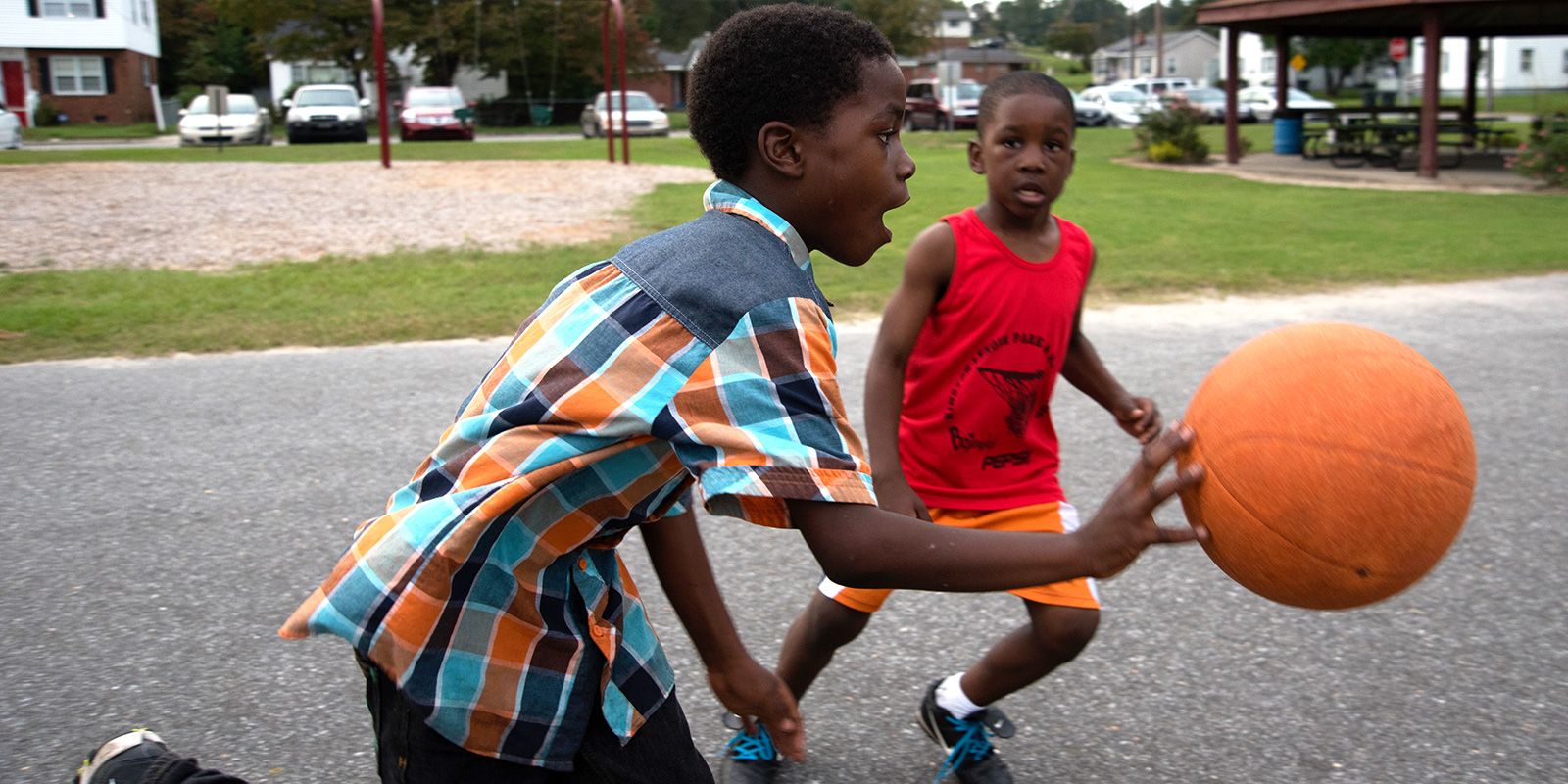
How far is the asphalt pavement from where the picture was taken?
351 centimetres

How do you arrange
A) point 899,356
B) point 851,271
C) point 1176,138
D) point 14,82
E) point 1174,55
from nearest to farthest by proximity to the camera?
point 899,356
point 851,271
point 1176,138
point 14,82
point 1174,55

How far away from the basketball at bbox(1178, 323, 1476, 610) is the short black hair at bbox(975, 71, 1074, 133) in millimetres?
1542

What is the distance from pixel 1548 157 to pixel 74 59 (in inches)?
2071

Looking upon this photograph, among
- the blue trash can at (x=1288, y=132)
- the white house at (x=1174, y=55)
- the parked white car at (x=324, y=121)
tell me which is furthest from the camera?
the white house at (x=1174, y=55)

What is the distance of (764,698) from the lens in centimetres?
230

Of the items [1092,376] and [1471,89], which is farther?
[1471,89]

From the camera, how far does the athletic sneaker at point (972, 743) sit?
3.31m

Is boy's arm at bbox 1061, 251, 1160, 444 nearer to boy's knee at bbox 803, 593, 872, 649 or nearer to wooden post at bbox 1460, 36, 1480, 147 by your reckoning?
boy's knee at bbox 803, 593, 872, 649

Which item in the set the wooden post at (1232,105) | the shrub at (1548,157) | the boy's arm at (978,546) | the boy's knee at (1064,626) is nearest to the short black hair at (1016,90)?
the boy's knee at (1064,626)

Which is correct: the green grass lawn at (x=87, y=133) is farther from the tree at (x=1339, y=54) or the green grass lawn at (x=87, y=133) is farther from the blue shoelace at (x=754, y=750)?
the tree at (x=1339, y=54)

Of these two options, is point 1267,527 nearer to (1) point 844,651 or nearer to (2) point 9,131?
(1) point 844,651

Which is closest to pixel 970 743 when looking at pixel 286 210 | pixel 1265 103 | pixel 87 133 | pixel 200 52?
pixel 286 210

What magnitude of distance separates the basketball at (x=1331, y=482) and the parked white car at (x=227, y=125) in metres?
32.3

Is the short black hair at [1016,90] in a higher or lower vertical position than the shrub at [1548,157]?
higher
